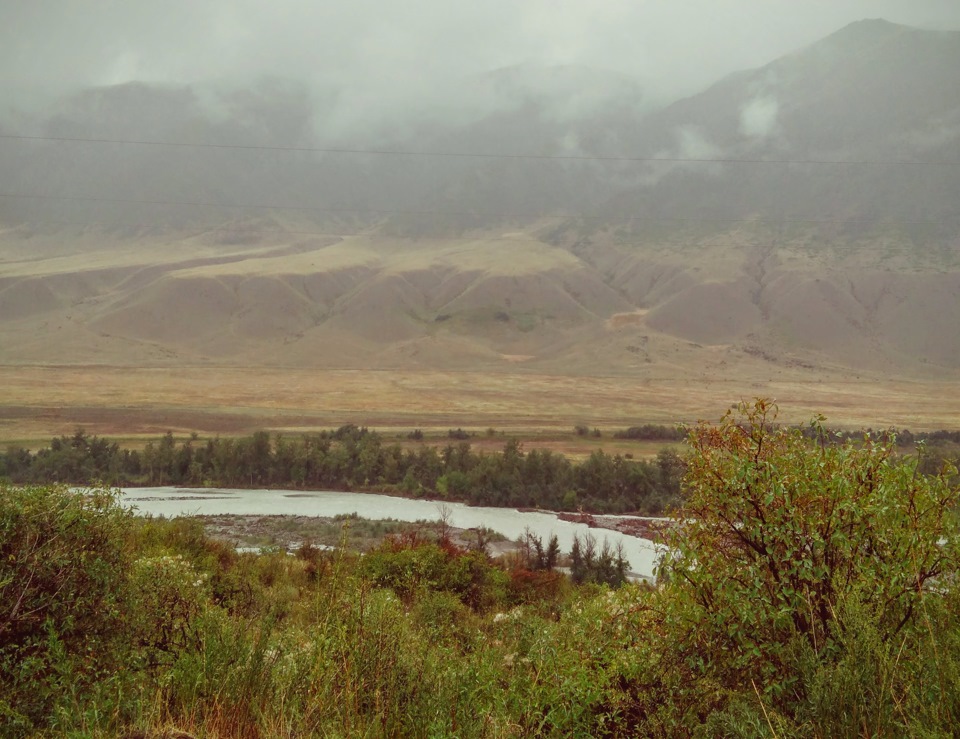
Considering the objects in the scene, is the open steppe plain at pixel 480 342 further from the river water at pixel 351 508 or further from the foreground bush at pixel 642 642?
the foreground bush at pixel 642 642

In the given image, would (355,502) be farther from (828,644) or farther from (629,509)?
(828,644)

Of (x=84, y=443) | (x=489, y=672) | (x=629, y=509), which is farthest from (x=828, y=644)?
(x=84, y=443)

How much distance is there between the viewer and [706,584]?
6418mm

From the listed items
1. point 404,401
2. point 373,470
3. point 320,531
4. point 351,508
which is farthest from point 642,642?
point 404,401

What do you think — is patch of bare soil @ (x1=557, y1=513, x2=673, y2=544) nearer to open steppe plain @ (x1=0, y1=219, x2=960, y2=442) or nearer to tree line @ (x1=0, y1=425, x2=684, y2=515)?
tree line @ (x1=0, y1=425, x2=684, y2=515)

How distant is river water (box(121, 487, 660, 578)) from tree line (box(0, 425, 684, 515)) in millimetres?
1505

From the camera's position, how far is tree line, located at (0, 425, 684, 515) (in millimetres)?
39531

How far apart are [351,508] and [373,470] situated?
7.39 metres

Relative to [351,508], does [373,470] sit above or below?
above

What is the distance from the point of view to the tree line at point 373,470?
3953 cm

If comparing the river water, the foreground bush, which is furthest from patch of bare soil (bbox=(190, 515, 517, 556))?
the foreground bush

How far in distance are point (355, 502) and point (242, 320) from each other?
117 meters

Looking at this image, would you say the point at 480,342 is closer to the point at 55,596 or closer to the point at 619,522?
the point at 619,522

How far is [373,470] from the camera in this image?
151 ft
